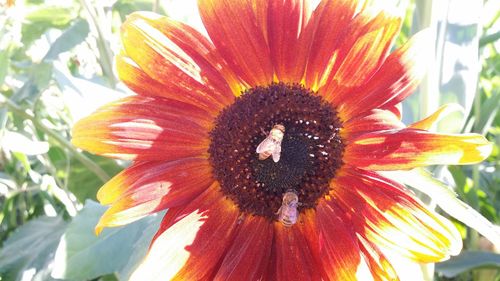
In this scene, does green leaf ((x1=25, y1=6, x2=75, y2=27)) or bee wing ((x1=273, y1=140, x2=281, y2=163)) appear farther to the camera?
green leaf ((x1=25, y1=6, x2=75, y2=27))

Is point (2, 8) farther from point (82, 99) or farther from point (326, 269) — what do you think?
point (326, 269)

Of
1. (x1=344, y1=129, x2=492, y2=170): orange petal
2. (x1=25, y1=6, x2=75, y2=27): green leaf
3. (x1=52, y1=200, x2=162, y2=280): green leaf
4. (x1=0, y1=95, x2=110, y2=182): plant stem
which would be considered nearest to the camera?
(x1=344, y1=129, x2=492, y2=170): orange petal

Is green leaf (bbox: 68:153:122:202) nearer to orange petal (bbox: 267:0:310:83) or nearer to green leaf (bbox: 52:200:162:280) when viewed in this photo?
green leaf (bbox: 52:200:162:280)

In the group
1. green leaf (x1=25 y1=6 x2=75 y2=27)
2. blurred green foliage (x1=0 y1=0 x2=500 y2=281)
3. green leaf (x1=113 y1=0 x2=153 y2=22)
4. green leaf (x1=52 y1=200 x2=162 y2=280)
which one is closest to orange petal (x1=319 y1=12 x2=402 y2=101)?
blurred green foliage (x1=0 y1=0 x2=500 y2=281)

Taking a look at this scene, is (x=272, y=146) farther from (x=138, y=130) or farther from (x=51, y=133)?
(x=51, y=133)

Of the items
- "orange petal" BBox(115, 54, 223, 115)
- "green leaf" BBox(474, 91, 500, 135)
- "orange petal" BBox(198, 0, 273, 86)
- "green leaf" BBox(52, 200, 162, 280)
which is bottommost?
"green leaf" BBox(52, 200, 162, 280)

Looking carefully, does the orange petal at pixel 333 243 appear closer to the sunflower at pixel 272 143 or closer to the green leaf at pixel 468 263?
the sunflower at pixel 272 143

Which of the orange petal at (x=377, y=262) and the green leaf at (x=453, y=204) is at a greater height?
the green leaf at (x=453, y=204)

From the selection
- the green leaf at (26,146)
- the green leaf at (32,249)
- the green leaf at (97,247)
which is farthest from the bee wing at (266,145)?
the green leaf at (32,249)
